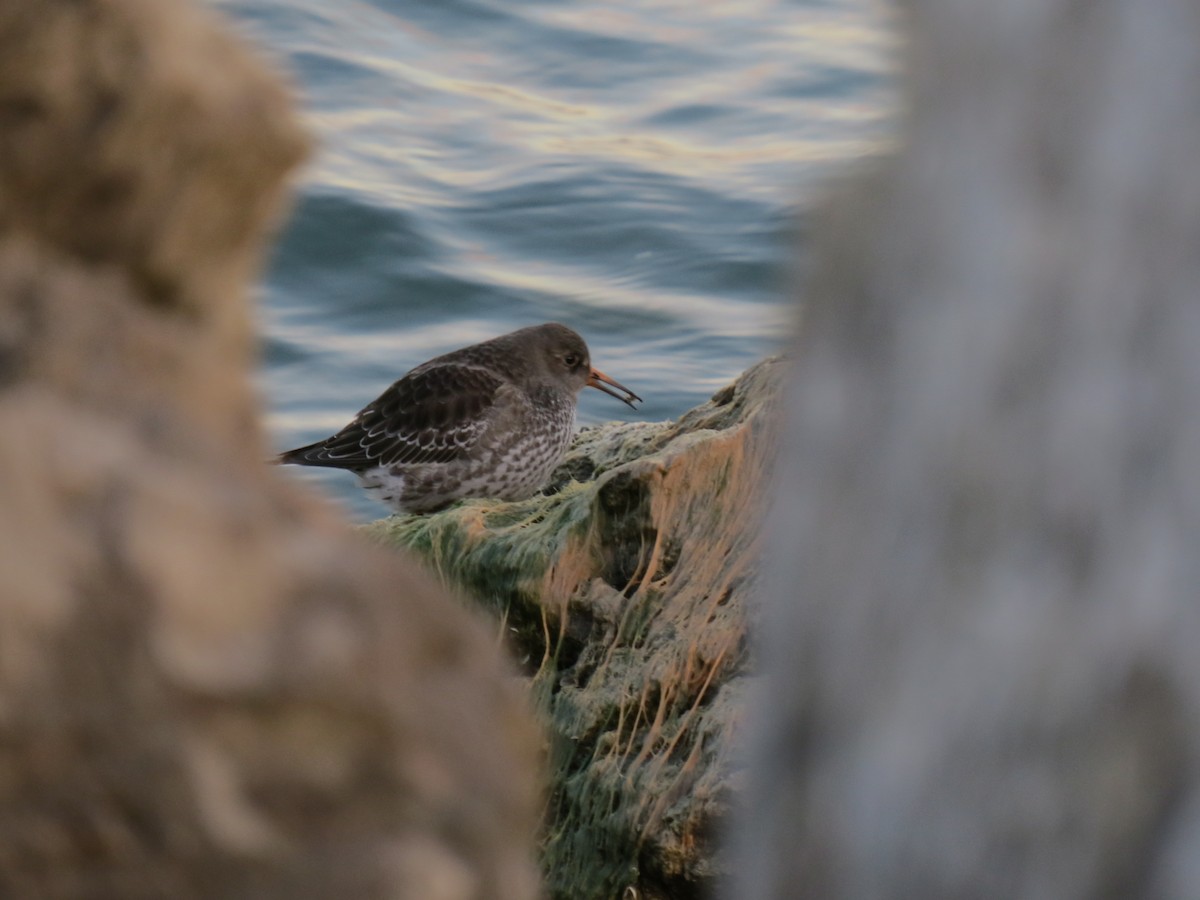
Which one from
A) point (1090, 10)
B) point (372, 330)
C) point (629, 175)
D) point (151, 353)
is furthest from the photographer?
point (629, 175)

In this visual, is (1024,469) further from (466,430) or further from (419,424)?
(419,424)

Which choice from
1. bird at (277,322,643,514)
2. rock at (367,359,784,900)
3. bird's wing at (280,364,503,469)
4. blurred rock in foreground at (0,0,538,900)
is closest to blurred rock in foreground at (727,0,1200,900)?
blurred rock in foreground at (0,0,538,900)

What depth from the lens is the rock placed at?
3.68 m

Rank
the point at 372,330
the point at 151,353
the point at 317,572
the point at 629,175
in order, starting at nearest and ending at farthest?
the point at 317,572, the point at 151,353, the point at 372,330, the point at 629,175

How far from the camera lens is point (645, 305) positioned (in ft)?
48.5

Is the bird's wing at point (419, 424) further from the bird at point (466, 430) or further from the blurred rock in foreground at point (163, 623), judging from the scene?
the blurred rock in foreground at point (163, 623)

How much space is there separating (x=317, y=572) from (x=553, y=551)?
300 cm

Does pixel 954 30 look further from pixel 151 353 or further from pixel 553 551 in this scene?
pixel 553 551

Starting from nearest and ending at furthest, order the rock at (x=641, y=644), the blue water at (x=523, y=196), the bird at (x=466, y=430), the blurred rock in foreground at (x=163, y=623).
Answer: the blurred rock in foreground at (x=163, y=623) → the rock at (x=641, y=644) → the bird at (x=466, y=430) → the blue water at (x=523, y=196)

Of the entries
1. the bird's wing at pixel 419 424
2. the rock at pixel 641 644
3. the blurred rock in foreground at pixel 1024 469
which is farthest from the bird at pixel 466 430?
→ the blurred rock in foreground at pixel 1024 469

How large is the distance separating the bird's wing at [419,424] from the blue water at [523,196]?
1.83m

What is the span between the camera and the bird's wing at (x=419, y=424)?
368 inches

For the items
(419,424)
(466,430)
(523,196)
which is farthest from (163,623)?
(523,196)

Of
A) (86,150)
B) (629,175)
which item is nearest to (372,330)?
(629,175)
